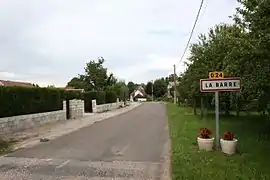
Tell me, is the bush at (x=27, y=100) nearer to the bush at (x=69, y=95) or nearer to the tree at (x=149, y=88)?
the bush at (x=69, y=95)

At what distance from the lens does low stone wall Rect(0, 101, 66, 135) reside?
55.3 ft

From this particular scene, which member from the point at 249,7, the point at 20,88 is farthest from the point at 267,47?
the point at 20,88

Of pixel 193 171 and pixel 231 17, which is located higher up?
pixel 231 17

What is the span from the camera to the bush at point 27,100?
17812 mm

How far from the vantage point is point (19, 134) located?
16.8 meters

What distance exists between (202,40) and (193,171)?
19777 millimetres

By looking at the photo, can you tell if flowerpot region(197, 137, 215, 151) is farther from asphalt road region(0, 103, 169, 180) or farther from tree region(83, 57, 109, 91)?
tree region(83, 57, 109, 91)

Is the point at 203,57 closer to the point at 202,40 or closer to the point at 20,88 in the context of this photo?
the point at 202,40

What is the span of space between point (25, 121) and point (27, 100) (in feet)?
4.91

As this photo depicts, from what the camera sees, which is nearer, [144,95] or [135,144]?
[135,144]

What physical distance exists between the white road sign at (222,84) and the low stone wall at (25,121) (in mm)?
9669

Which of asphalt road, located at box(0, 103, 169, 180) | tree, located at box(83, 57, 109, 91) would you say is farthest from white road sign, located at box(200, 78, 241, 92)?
tree, located at box(83, 57, 109, 91)

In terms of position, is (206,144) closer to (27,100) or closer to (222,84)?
(222,84)

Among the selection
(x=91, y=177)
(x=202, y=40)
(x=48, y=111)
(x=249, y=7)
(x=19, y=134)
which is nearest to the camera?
(x=91, y=177)
